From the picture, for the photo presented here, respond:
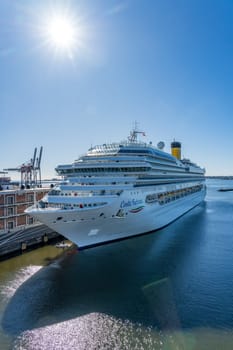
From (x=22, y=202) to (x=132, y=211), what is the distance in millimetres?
12343

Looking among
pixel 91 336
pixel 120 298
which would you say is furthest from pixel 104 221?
pixel 91 336

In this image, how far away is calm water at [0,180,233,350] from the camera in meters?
11.6

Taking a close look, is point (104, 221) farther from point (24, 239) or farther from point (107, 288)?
point (24, 239)

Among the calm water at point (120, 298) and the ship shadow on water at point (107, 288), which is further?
the ship shadow on water at point (107, 288)

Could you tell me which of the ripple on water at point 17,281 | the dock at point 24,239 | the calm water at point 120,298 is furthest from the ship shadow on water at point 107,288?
the dock at point 24,239

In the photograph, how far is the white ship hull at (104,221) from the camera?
2055cm

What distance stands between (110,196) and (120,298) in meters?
9.11

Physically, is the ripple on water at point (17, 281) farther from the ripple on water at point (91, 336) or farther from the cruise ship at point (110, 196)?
the ripple on water at point (91, 336)

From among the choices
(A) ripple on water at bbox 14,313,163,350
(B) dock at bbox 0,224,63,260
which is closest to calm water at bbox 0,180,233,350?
(A) ripple on water at bbox 14,313,163,350

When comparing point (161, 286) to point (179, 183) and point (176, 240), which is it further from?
point (179, 183)

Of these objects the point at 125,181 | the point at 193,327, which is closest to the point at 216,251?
the point at 125,181

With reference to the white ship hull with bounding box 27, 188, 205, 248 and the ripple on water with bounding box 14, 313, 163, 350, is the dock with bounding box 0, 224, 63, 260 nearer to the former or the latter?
the white ship hull with bounding box 27, 188, 205, 248

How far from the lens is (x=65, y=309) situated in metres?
14.1

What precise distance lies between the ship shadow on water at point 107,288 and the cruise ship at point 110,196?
7.09 ft
